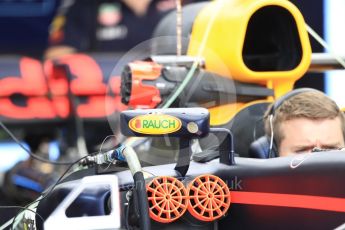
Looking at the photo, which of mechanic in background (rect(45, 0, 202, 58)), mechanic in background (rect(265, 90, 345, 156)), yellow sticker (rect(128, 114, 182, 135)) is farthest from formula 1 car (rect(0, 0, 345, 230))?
mechanic in background (rect(45, 0, 202, 58))

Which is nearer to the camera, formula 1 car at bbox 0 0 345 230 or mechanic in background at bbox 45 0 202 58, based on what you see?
formula 1 car at bbox 0 0 345 230

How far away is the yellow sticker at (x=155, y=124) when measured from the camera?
235cm

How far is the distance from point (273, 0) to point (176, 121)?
1352mm

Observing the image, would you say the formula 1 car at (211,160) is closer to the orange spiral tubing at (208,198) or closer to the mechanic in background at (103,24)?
the orange spiral tubing at (208,198)

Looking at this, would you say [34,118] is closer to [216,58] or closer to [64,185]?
[216,58]

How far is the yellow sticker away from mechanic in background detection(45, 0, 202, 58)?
14.9 ft

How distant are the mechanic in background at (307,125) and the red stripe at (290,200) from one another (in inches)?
17.9

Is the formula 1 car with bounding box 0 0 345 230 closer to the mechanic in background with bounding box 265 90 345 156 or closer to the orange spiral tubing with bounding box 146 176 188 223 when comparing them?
the orange spiral tubing with bounding box 146 176 188 223

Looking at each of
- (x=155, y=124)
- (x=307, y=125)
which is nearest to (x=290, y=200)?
(x=155, y=124)

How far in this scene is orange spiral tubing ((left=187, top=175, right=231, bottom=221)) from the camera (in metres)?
2.40

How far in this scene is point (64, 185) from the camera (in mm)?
Answer: 2875

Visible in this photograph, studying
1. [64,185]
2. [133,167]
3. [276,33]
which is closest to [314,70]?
[276,33]

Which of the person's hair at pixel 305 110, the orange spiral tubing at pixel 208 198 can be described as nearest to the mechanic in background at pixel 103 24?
the person's hair at pixel 305 110

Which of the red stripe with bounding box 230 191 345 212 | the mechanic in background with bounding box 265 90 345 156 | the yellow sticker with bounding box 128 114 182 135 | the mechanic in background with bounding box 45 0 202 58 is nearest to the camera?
the red stripe with bounding box 230 191 345 212
